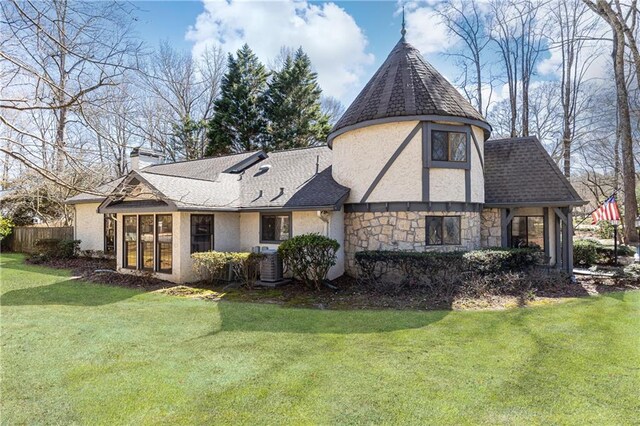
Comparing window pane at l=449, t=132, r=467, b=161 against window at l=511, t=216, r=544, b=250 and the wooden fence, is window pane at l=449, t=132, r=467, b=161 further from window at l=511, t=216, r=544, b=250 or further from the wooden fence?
the wooden fence

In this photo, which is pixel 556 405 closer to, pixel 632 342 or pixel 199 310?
pixel 632 342

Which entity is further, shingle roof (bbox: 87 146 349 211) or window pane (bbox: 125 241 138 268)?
window pane (bbox: 125 241 138 268)

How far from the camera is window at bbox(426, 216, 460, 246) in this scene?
34.9ft

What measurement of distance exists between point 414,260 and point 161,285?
24.0 feet

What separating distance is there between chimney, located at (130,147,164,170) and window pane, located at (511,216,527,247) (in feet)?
57.5

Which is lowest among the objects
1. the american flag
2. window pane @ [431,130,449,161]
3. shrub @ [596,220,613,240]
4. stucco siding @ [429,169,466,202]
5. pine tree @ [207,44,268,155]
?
shrub @ [596,220,613,240]

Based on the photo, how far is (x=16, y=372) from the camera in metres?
4.61

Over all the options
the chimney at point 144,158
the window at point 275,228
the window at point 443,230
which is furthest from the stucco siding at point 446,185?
the chimney at point 144,158

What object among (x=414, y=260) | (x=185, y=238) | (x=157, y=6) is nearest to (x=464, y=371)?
(x=414, y=260)

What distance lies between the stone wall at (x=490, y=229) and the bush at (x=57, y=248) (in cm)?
1710

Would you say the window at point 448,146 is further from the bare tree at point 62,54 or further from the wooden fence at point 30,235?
the wooden fence at point 30,235

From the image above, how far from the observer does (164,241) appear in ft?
37.7

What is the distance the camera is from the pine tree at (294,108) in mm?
27578

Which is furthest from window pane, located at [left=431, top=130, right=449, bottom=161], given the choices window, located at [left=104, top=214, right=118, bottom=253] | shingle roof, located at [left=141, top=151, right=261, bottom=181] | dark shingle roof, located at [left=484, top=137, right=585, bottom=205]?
window, located at [left=104, top=214, right=118, bottom=253]
